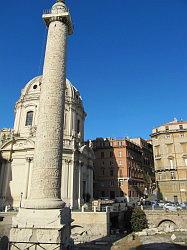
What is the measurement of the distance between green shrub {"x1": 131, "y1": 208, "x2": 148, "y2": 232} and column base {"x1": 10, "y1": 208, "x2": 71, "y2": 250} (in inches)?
667

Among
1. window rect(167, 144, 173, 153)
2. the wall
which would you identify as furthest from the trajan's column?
window rect(167, 144, 173, 153)

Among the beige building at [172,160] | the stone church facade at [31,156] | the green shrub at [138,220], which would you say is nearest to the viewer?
the green shrub at [138,220]

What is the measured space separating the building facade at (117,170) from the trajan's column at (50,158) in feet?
122

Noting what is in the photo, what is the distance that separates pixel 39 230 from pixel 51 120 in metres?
5.24

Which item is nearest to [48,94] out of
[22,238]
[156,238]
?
[22,238]

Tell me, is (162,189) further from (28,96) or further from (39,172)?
(39,172)

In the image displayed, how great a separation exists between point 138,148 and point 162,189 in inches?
629

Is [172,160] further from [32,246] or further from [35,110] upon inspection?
[32,246]

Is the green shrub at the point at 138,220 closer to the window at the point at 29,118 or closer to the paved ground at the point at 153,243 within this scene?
the paved ground at the point at 153,243

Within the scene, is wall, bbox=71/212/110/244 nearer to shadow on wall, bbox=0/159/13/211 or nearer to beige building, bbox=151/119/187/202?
shadow on wall, bbox=0/159/13/211

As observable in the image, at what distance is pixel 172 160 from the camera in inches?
1671

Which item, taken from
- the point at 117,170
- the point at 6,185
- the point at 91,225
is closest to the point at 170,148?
the point at 117,170

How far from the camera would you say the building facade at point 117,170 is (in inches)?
1965

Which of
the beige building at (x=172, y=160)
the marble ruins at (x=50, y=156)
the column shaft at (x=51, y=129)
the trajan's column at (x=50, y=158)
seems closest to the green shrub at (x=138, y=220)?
the marble ruins at (x=50, y=156)
